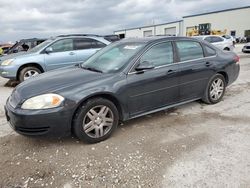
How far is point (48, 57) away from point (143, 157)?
5.67 metres

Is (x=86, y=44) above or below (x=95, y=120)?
above

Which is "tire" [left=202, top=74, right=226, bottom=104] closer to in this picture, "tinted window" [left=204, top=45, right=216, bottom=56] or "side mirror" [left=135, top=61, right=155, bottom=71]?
"tinted window" [left=204, top=45, right=216, bottom=56]

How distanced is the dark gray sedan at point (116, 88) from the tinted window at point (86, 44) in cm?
396

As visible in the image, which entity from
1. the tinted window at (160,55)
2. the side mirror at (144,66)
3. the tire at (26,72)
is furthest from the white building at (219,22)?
the side mirror at (144,66)

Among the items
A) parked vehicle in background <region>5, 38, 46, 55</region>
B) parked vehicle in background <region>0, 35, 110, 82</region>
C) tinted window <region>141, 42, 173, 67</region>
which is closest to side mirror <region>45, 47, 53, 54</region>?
parked vehicle in background <region>0, 35, 110, 82</region>

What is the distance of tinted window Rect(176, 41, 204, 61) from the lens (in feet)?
14.8

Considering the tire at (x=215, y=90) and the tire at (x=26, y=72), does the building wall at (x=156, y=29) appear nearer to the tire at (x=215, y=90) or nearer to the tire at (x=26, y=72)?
the tire at (x=26, y=72)

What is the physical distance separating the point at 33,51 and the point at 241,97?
20.6ft

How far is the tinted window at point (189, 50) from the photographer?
4496 millimetres

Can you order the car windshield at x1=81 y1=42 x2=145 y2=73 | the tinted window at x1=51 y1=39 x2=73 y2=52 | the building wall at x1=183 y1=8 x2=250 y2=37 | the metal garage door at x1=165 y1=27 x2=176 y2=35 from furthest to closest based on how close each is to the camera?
the metal garage door at x1=165 y1=27 x2=176 y2=35 → the building wall at x1=183 y1=8 x2=250 y2=37 → the tinted window at x1=51 y1=39 x2=73 y2=52 → the car windshield at x1=81 y1=42 x2=145 y2=73

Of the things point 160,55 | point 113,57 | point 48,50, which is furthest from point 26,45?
point 160,55

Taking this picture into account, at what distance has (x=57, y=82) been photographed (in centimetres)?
358

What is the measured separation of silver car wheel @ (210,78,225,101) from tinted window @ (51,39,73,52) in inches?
199

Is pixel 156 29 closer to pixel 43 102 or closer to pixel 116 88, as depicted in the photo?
pixel 116 88
